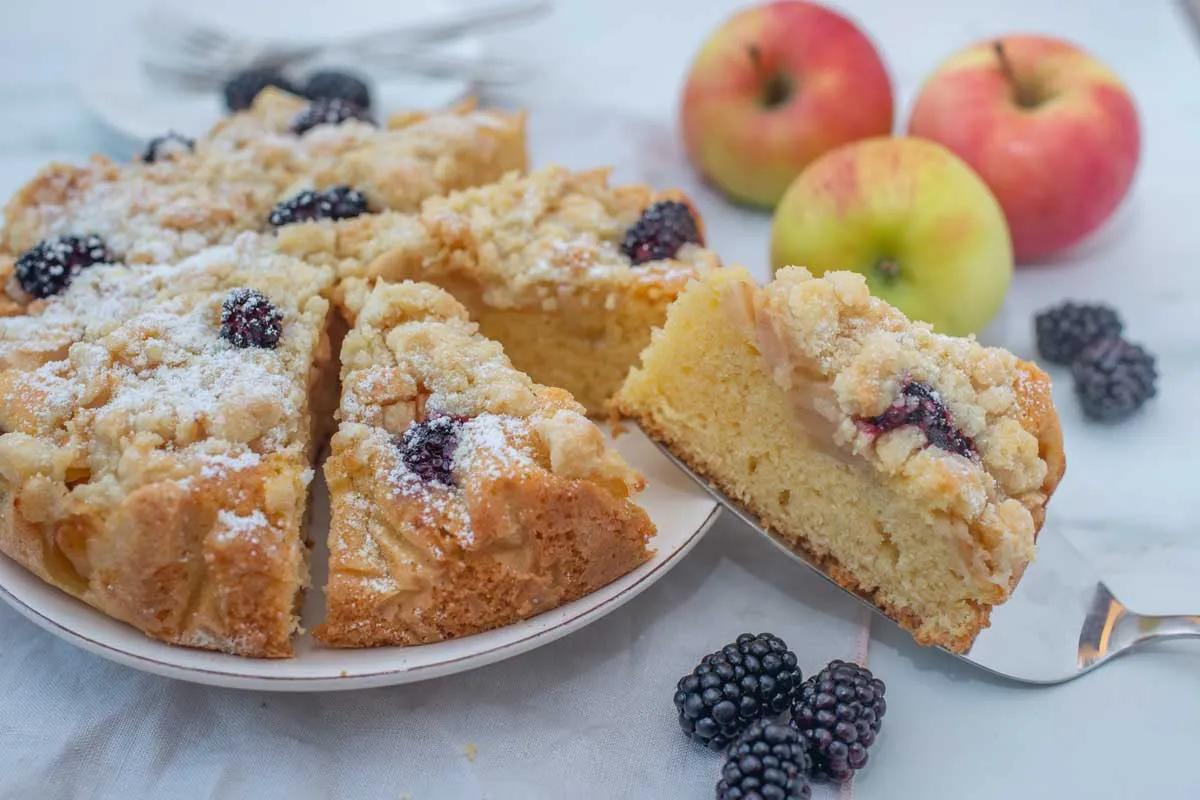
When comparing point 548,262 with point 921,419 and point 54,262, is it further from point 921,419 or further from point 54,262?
point 54,262

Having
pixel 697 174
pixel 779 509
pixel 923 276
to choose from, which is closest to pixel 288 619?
pixel 779 509

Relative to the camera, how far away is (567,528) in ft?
7.53

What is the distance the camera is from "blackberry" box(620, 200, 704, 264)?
9.57ft

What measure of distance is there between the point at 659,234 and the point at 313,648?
136cm

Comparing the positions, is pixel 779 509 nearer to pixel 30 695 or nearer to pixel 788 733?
pixel 788 733

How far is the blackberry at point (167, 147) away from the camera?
320cm

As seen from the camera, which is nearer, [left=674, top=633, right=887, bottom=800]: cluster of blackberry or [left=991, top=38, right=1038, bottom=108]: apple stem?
[left=674, top=633, right=887, bottom=800]: cluster of blackberry

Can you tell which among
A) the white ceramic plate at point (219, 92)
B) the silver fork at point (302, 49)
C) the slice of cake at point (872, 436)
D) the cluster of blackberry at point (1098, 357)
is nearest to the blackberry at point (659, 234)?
the slice of cake at point (872, 436)

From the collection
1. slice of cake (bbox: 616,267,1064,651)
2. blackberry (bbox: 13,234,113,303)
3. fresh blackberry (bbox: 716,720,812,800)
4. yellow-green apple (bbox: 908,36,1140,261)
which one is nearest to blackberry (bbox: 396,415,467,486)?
slice of cake (bbox: 616,267,1064,651)

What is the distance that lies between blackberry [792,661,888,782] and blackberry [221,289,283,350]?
1390 millimetres

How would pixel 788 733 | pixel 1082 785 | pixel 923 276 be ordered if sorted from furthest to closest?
pixel 923 276 < pixel 1082 785 < pixel 788 733

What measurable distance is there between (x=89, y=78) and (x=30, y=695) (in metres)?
2.48

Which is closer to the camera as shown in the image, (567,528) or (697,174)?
(567,528)

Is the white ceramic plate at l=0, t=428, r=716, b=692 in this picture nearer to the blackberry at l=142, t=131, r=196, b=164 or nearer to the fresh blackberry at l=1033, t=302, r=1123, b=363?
the blackberry at l=142, t=131, r=196, b=164
